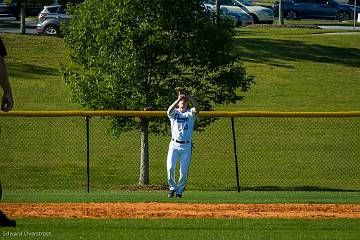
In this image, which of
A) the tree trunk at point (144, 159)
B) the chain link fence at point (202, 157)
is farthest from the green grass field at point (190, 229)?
the tree trunk at point (144, 159)

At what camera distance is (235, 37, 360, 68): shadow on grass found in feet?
134

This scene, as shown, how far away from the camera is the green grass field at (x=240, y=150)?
512 inches

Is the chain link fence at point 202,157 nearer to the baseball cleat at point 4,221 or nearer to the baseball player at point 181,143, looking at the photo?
the baseball player at point 181,143

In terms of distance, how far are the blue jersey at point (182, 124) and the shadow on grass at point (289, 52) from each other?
22755mm

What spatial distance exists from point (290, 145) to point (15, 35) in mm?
18680

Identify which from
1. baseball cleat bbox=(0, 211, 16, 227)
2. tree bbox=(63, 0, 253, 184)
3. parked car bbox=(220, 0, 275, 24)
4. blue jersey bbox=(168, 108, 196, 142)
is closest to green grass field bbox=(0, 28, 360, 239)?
baseball cleat bbox=(0, 211, 16, 227)

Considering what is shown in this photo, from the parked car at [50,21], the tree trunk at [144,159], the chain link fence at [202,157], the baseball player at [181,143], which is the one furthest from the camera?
the parked car at [50,21]

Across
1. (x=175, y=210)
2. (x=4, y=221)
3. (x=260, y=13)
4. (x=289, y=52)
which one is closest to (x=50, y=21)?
(x=289, y=52)

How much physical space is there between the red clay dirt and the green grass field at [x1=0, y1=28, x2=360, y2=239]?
719 millimetres

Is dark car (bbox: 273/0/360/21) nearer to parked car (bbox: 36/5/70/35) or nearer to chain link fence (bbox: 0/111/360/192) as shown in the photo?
parked car (bbox: 36/5/70/35)

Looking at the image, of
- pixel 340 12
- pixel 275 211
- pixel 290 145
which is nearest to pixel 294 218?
pixel 275 211

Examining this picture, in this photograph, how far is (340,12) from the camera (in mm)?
56188

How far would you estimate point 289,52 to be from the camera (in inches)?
1657

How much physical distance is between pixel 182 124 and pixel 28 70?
21602 millimetres
